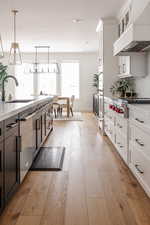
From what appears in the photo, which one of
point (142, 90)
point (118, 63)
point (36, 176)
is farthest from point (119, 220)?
point (118, 63)

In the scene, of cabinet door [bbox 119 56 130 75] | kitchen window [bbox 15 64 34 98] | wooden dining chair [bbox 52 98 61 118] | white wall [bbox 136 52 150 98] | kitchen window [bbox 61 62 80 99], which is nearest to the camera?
white wall [bbox 136 52 150 98]

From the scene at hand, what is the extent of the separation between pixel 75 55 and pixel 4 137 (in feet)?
32.7

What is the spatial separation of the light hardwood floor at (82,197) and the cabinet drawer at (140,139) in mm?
412

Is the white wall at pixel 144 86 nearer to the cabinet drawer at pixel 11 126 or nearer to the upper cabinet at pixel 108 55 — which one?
the upper cabinet at pixel 108 55

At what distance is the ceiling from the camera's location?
4953 mm

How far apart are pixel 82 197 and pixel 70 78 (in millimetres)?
9563

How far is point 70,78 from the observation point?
11.7 m

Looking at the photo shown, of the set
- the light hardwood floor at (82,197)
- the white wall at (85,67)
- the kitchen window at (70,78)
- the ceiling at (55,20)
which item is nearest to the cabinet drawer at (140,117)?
the light hardwood floor at (82,197)

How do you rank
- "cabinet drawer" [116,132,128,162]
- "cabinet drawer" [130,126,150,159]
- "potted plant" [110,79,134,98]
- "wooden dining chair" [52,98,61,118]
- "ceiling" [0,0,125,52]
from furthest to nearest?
"wooden dining chair" [52,98,61,118] → "potted plant" [110,79,134,98] → "ceiling" [0,0,125,52] → "cabinet drawer" [116,132,128,162] → "cabinet drawer" [130,126,150,159]


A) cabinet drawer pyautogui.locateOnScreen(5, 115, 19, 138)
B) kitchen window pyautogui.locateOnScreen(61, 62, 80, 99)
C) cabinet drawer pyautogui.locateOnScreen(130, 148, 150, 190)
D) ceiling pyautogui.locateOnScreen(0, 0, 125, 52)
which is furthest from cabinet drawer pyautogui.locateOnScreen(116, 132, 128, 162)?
kitchen window pyautogui.locateOnScreen(61, 62, 80, 99)

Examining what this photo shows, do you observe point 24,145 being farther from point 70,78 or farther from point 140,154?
point 70,78

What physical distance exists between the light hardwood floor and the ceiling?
9.65 feet

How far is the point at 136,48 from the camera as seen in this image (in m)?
3.98

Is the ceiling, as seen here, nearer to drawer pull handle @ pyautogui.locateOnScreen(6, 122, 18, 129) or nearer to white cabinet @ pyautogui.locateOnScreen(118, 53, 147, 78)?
white cabinet @ pyautogui.locateOnScreen(118, 53, 147, 78)
